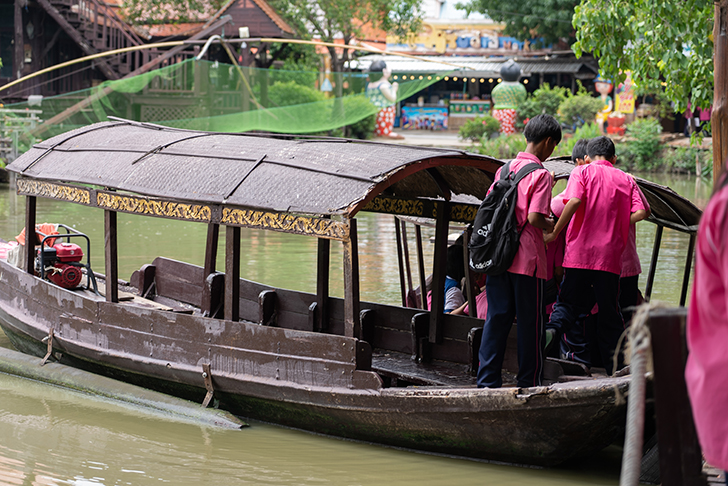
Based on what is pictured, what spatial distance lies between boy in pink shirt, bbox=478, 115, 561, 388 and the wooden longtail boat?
1.02 feet

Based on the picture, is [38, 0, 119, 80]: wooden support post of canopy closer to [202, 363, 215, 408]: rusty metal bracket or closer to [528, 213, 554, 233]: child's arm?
[202, 363, 215, 408]: rusty metal bracket

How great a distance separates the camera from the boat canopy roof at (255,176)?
455 centimetres

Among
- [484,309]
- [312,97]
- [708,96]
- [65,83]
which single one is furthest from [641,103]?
[484,309]

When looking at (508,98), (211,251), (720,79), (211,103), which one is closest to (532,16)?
(508,98)

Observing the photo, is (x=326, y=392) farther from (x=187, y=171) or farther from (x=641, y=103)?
(x=641, y=103)

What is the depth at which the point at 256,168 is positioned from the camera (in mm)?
4969

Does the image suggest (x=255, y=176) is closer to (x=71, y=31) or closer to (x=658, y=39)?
(x=658, y=39)

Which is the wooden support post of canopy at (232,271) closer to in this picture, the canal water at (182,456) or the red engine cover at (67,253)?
the canal water at (182,456)

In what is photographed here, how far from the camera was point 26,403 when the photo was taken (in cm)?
555

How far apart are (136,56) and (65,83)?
3.38 m

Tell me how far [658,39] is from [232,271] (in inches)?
177

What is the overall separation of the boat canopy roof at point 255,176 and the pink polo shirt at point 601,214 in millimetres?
578

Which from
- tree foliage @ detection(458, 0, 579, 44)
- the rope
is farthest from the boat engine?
tree foliage @ detection(458, 0, 579, 44)

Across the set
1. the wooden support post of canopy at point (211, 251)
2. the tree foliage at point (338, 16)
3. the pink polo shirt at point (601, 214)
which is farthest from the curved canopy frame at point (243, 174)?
the tree foliage at point (338, 16)
